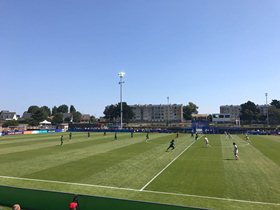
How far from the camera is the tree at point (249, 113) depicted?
187 meters

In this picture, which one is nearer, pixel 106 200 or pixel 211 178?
pixel 106 200

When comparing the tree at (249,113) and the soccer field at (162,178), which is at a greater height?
the tree at (249,113)

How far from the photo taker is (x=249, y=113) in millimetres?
186500

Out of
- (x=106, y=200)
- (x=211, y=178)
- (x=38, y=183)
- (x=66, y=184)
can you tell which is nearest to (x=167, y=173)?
(x=211, y=178)

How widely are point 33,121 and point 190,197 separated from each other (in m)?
160

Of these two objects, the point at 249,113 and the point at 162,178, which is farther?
the point at 249,113

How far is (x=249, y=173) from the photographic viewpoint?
77.6 feet

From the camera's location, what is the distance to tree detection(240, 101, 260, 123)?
187 meters

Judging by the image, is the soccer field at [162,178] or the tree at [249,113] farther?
the tree at [249,113]

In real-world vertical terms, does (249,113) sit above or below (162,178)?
above

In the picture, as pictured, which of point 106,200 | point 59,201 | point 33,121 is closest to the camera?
point 106,200

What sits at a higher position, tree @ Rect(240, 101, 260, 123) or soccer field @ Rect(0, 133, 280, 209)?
tree @ Rect(240, 101, 260, 123)

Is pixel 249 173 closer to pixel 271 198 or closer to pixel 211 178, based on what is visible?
pixel 211 178

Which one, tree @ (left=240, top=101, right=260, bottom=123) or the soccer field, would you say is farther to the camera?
tree @ (left=240, top=101, right=260, bottom=123)
